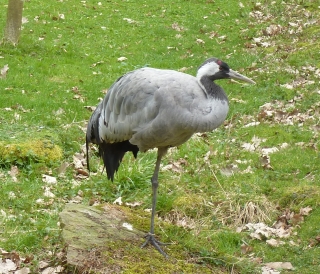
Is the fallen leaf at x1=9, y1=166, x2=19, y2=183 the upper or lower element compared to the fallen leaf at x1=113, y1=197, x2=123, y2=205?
upper

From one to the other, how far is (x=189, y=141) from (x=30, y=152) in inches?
92.3

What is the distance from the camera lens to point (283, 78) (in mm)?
11320

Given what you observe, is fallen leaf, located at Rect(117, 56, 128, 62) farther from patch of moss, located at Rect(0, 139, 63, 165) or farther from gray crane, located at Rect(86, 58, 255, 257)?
gray crane, located at Rect(86, 58, 255, 257)

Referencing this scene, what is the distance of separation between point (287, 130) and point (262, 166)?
140 centimetres

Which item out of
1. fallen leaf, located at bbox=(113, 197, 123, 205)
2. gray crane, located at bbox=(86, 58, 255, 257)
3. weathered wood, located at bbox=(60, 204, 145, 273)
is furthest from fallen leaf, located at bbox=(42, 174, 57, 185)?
gray crane, located at bbox=(86, 58, 255, 257)

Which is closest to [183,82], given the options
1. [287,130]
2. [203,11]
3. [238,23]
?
[287,130]

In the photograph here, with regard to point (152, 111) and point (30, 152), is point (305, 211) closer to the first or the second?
point (152, 111)

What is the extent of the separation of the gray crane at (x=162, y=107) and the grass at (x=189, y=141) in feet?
3.11

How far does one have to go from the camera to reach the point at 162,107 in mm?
4961

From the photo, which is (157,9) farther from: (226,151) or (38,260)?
(38,260)

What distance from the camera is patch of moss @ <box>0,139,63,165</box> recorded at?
24.3 feet

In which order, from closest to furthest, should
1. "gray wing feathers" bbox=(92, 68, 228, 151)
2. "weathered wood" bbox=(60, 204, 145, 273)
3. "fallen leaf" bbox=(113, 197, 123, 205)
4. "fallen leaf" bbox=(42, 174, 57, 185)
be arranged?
"weathered wood" bbox=(60, 204, 145, 273) → "gray wing feathers" bbox=(92, 68, 228, 151) → "fallen leaf" bbox=(113, 197, 123, 205) → "fallen leaf" bbox=(42, 174, 57, 185)

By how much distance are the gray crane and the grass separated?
949 millimetres

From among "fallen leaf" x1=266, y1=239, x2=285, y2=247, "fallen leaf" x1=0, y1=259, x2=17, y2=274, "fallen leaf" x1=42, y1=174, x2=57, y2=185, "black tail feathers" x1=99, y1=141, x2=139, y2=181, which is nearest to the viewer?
"fallen leaf" x1=0, y1=259, x2=17, y2=274
